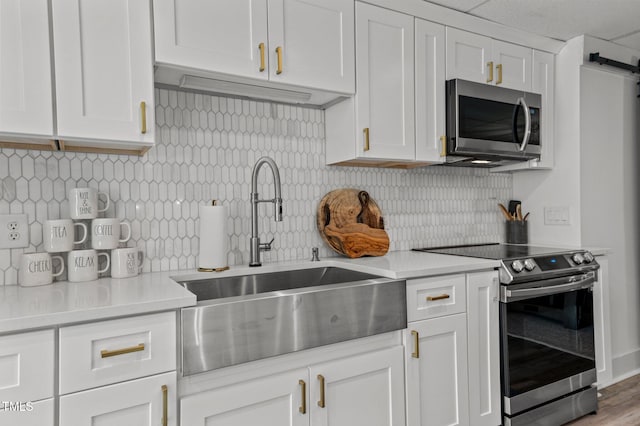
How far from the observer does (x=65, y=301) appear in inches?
49.8

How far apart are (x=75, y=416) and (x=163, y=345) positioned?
0.92ft

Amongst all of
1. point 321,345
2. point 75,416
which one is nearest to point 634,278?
point 321,345

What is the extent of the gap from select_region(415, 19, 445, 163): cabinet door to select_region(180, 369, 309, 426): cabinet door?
1410 millimetres

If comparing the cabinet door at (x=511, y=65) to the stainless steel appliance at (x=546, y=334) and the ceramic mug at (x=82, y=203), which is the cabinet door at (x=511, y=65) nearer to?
the stainless steel appliance at (x=546, y=334)

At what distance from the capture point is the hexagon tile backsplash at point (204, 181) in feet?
5.47

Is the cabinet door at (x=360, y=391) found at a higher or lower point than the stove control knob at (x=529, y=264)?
lower

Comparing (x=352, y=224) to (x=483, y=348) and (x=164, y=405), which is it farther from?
(x=164, y=405)

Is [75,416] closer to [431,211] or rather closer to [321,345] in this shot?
[321,345]

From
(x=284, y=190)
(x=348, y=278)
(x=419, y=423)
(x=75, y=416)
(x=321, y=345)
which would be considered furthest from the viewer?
(x=284, y=190)

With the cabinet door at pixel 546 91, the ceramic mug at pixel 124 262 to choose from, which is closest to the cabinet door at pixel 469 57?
the cabinet door at pixel 546 91

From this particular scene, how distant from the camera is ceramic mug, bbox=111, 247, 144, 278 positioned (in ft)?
5.60

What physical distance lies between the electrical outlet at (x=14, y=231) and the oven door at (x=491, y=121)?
2.10 meters

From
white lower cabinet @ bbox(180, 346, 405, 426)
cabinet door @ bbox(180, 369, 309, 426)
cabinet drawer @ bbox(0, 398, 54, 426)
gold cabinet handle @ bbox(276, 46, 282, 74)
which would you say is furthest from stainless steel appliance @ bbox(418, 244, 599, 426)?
cabinet drawer @ bbox(0, 398, 54, 426)

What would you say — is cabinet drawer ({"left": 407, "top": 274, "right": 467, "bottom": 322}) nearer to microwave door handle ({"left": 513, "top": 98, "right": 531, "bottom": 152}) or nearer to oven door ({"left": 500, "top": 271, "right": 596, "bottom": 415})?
oven door ({"left": 500, "top": 271, "right": 596, "bottom": 415})
